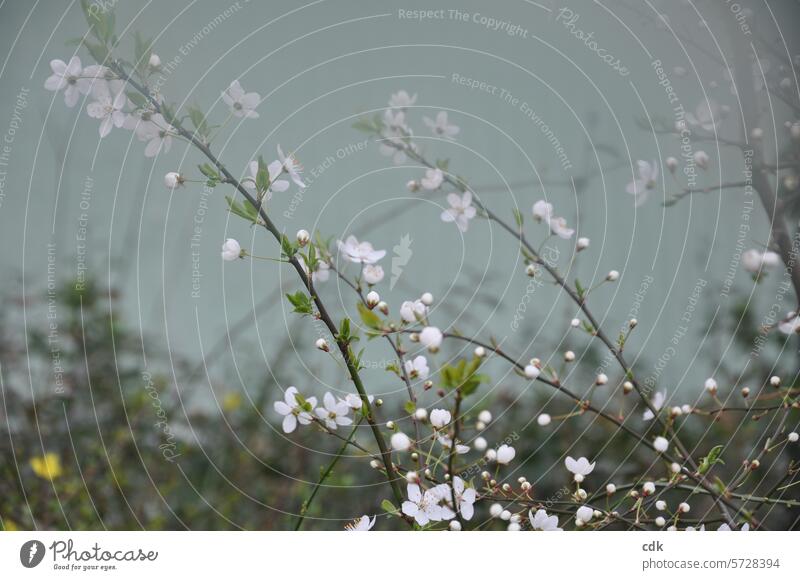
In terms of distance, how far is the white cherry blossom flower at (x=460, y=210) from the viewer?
0.85m

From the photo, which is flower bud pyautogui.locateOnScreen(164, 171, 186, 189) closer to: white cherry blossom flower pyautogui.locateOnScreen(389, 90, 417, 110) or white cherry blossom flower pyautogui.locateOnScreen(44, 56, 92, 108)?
white cherry blossom flower pyautogui.locateOnScreen(44, 56, 92, 108)

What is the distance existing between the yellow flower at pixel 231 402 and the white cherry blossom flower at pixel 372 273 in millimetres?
328

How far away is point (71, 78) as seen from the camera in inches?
30.1

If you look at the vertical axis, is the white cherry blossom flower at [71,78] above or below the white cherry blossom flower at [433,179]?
above

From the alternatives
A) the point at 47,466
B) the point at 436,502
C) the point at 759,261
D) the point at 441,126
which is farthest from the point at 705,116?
the point at 47,466

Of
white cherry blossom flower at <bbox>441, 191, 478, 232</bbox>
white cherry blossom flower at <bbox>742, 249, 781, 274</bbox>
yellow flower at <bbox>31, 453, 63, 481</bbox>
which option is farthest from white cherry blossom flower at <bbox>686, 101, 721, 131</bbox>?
yellow flower at <bbox>31, 453, 63, 481</bbox>

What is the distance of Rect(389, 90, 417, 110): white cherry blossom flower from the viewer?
33.7 inches

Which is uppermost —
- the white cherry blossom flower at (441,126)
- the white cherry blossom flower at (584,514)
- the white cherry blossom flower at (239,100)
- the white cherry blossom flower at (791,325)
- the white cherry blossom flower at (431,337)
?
the white cherry blossom flower at (239,100)

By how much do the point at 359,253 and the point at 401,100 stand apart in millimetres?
212

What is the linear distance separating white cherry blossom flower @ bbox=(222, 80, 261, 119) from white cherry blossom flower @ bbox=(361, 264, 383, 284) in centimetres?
22

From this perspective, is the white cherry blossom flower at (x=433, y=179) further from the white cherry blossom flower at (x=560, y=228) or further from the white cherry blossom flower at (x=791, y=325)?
the white cherry blossom flower at (x=791, y=325)

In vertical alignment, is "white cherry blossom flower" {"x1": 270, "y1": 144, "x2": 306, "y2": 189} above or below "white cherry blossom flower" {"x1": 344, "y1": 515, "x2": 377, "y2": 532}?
above

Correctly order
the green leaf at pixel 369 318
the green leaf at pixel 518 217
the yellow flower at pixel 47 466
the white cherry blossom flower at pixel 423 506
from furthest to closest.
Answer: the yellow flower at pixel 47 466 < the green leaf at pixel 518 217 < the white cherry blossom flower at pixel 423 506 < the green leaf at pixel 369 318
